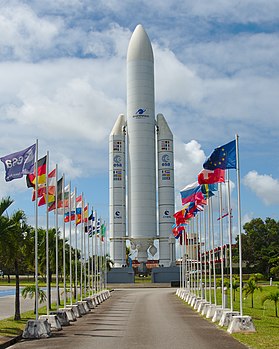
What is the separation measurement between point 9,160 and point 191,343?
30.9ft

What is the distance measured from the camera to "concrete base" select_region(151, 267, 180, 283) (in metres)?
85.8

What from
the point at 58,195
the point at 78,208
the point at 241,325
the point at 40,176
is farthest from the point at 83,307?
the point at 241,325

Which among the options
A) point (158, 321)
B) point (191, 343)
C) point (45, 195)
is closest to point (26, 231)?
point (45, 195)

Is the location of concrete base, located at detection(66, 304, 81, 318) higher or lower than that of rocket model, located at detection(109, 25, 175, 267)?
lower

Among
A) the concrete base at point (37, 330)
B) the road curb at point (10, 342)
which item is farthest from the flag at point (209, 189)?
the road curb at point (10, 342)

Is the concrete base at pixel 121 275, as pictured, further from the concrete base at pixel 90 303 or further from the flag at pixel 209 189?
the flag at pixel 209 189

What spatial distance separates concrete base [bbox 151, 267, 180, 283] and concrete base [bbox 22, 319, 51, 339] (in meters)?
65.8

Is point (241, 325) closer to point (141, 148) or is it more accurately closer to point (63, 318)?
point (63, 318)

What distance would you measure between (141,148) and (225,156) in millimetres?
61490

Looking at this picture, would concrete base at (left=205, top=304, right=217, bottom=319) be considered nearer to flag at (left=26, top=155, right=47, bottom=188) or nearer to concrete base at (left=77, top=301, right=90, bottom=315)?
concrete base at (left=77, top=301, right=90, bottom=315)

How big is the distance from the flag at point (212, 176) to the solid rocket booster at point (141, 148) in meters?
56.3

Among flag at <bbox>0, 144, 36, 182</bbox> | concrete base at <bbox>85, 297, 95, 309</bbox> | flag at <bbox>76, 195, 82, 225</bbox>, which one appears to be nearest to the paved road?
flag at <bbox>0, 144, 36, 182</bbox>

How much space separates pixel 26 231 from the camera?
30344mm

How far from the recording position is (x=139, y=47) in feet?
285
